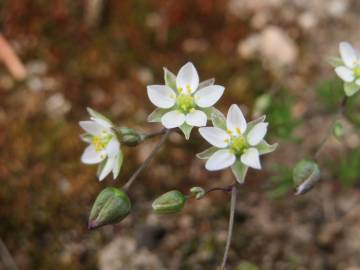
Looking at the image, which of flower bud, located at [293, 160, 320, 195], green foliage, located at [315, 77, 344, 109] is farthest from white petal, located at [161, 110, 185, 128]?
green foliage, located at [315, 77, 344, 109]

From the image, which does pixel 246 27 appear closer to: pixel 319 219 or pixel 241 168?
pixel 319 219

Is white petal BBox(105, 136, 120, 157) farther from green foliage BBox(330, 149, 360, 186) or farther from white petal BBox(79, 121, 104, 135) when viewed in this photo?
green foliage BBox(330, 149, 360, 186)

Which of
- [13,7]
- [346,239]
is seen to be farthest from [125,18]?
[346,239]

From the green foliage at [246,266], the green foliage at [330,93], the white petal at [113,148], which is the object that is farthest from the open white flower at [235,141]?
the green foliage at [330,93]

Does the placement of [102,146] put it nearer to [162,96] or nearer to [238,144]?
[162,96]

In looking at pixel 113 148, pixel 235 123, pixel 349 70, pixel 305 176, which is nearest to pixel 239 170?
pixel 235 123
